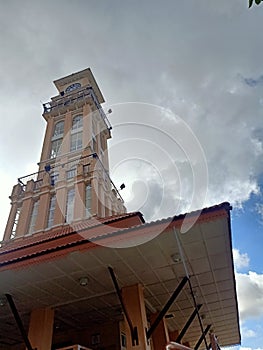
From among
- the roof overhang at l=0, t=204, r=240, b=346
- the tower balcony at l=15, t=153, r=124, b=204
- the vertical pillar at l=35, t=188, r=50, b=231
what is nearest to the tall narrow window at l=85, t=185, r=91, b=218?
the tower balcony at l=15, t=153, r=124, b=204

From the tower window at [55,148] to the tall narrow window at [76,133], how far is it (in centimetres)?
105

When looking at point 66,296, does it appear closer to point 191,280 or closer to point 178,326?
point 191,280

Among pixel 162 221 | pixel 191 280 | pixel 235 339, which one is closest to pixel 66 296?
pixel 191 280

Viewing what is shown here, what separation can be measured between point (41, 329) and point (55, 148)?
1666cm

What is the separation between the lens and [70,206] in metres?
19.1

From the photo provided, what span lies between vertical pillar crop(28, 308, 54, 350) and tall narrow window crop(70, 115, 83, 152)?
569 inches

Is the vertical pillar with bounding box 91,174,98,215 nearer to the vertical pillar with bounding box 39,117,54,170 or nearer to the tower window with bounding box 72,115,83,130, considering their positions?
the vertical pillar with bounding box 39,117,54,170

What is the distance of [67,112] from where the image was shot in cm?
2669

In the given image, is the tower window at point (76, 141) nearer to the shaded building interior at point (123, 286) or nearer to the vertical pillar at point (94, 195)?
the vertical pillar at point (94, 195)

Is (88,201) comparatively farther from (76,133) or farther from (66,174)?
(76,133)

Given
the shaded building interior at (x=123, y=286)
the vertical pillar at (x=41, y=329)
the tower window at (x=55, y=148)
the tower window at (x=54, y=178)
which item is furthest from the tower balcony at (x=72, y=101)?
the vertical pillar at (x=41, y=329)

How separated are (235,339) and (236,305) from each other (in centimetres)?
539

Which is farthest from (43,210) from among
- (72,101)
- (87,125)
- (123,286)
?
(72,101)

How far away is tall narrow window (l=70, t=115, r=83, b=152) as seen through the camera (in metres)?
23.2
